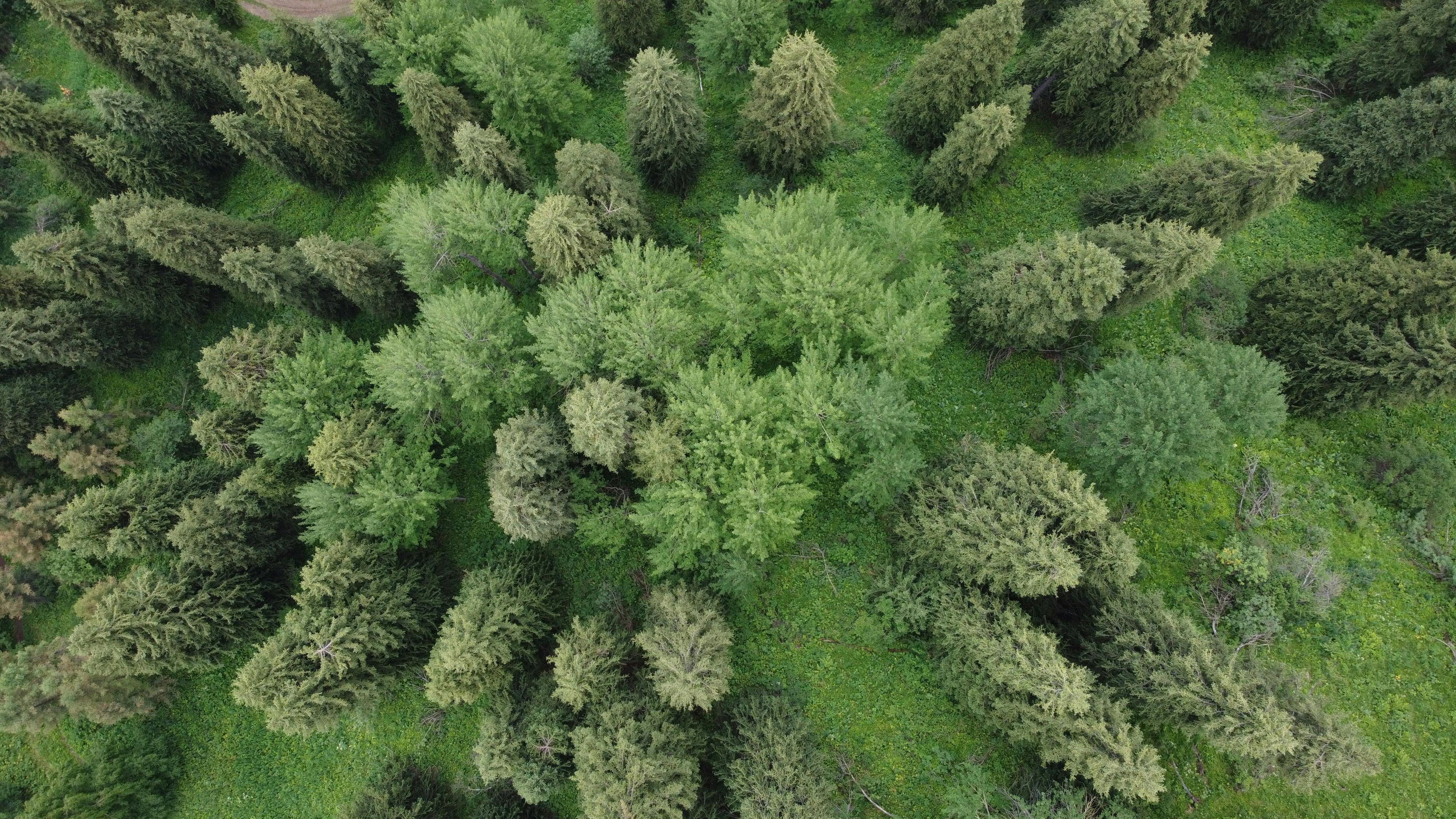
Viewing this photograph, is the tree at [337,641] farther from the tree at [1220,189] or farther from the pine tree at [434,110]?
the tree at [1220,189]

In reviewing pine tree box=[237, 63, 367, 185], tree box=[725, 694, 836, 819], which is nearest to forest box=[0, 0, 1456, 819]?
tree box=[725, 694, 836, 819]

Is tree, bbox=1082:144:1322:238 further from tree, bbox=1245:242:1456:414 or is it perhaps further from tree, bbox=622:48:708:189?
tree, bbox=622:48:708:189

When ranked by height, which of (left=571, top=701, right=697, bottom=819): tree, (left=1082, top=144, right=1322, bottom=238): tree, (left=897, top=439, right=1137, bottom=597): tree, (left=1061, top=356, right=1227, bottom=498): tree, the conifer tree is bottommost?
(left=571, top=701, right=697, bottom=819): tree

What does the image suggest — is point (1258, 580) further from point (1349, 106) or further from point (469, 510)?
point (469, 510)

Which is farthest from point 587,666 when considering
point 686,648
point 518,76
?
point 518,76

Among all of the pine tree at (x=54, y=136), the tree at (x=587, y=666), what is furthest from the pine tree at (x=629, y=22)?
the tree at (x=587, y=666)

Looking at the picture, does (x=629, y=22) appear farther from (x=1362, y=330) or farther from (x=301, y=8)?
(x=1362, y=330)
